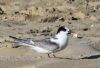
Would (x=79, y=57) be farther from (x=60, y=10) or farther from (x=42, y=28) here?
(x=60, y=10)

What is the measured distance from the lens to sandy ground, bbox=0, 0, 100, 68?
10.9 meters

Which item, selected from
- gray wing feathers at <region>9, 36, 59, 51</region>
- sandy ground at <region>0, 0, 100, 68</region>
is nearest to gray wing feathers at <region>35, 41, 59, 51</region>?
gray wing feathers at <region>9, 36, 59, 51</region>

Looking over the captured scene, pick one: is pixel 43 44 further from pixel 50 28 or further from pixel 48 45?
pixel 50 28

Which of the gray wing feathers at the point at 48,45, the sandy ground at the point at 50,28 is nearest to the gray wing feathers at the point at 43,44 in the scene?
the gray wing feathers at the point at 48,45

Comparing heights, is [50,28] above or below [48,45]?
below

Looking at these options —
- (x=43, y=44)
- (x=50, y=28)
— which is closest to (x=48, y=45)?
(x=43, y=44)

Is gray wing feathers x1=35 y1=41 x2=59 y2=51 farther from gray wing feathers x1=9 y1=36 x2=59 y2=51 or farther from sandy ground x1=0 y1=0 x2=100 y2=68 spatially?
sandy ground x1=0 y1=0 x2=100 y2=68

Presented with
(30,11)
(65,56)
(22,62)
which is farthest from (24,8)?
(22,62)

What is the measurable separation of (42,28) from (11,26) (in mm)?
1244

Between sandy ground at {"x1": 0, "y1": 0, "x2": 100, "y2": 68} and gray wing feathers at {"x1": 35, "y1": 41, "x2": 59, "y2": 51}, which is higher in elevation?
gray wing feathers at {"x1": 35, "y1": 41, "x2": 59, "y2": 51}

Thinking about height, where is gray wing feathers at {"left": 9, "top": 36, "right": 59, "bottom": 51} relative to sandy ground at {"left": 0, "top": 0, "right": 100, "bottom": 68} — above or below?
above

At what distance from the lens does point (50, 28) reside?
16.7 m

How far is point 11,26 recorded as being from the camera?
17312mm

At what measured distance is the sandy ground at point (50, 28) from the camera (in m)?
10.9
